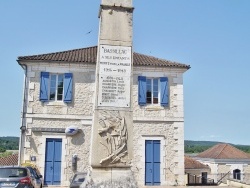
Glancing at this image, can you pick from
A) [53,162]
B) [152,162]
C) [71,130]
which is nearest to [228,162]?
[152,162]

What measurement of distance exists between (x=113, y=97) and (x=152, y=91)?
946 centimetres

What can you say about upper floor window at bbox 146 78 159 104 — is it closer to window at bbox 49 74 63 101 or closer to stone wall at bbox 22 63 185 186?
stone wall at bbox 22 63 185 186

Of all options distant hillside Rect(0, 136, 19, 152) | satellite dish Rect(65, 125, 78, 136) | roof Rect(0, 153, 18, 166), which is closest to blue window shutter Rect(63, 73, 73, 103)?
satellite dish Rect(65, 125, 78, 136)

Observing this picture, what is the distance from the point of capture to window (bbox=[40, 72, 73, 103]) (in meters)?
15.6

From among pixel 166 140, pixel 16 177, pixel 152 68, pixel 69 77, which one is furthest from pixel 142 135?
pixel 16 177

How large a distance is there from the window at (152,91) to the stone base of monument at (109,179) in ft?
30.6

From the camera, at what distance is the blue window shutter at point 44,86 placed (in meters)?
15.6

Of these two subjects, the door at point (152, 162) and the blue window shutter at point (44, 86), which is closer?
the blue window shutter at point (44, 86)

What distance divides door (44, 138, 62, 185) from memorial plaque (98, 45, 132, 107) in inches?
353

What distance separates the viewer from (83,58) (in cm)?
1642

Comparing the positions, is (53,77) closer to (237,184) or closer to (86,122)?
(86,122)

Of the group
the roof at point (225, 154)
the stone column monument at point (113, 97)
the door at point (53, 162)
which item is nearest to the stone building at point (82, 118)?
the door at point (53, 162)

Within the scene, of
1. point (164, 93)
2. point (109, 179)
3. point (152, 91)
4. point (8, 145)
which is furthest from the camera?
point (8, 145)

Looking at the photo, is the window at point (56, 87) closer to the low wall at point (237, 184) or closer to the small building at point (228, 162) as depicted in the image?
the low wall at point (237, 184)
